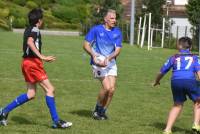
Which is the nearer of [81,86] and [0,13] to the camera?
[81,86]

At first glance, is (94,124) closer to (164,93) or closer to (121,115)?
(121,115)

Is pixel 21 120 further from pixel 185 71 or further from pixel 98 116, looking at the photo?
pixel 185 71

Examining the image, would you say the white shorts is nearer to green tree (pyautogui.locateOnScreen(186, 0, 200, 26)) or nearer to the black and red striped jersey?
the black and red striped jersey

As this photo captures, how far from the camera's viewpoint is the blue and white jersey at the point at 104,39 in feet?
33.7

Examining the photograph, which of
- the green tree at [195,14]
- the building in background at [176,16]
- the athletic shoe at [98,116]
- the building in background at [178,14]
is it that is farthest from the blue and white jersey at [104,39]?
the building in background at [178,14]

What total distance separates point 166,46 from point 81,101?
33144 millimetres

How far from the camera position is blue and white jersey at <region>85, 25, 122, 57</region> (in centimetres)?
1027

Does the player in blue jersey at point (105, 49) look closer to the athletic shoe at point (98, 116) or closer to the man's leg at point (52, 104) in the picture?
the athletic shoe at point (98, 116)

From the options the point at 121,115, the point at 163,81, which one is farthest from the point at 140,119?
the point at 163,81

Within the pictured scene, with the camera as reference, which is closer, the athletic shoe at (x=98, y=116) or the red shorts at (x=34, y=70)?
the red shorts at (x=34, y=70)

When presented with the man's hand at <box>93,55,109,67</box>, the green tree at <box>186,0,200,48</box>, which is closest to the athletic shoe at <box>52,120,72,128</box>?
the man's hand at <box>93,55,109,67</box>

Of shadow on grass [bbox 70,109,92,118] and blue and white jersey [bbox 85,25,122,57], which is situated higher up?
blue and white jersey [bbox 85,25,122,57]

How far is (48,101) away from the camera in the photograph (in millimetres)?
9164

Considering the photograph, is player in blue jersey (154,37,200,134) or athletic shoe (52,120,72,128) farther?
athletic shoe (52,120,72,128)
